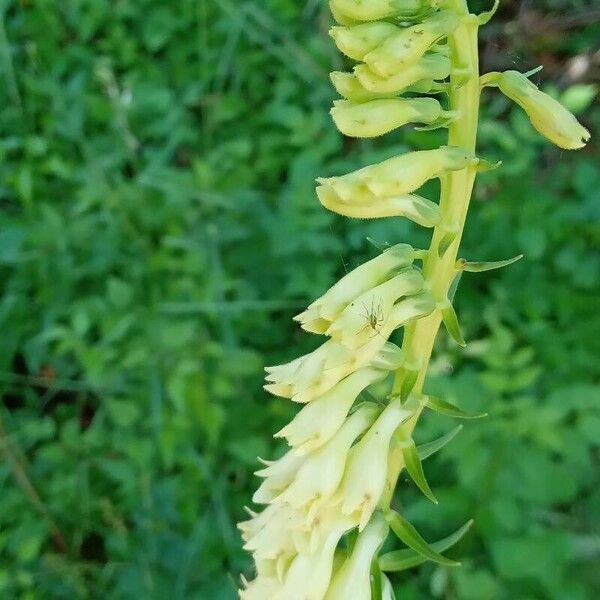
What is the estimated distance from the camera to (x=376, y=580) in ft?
4.18

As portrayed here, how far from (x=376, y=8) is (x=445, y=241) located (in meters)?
0.32

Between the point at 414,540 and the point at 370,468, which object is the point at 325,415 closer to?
the point at 370,468

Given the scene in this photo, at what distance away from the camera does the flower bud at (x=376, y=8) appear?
1.04 meters

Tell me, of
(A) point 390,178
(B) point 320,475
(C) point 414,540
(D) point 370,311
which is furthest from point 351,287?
(C) point 414,540

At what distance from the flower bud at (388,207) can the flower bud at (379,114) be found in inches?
3.5

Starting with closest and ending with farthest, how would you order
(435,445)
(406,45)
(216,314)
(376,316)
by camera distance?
(406,45), (376,316), (435,445), (216,314)

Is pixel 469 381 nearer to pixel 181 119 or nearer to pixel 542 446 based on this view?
pixel 542 446

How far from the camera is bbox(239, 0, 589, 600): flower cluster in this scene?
106 cm

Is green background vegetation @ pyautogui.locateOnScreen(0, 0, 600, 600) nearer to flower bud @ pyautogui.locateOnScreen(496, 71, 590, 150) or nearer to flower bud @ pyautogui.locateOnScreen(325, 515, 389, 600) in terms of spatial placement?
flower bud @ pyautogui.locateOnScreen(325, 515, 389, 600)

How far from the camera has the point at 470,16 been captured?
3.41 feet

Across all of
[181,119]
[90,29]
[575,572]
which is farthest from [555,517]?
[90,29]

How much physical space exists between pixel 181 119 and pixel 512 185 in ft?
4.58

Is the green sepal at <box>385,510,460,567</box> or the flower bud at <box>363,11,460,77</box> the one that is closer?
the flower bud at <box>363,11,460,77</box>

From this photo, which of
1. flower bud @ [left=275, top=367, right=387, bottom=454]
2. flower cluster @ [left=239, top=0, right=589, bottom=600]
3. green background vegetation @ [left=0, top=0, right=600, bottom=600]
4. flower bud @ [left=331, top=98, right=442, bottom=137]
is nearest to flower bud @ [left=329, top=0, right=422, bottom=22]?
flower cluster @ [left=239, top=0, right=589, bottom=600]
